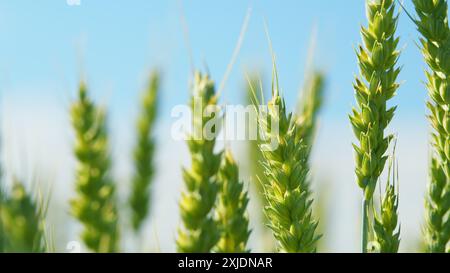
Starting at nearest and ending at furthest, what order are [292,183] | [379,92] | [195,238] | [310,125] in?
1. [195,238]
2. [292,183]
3. [379,92]
4. [310,125]

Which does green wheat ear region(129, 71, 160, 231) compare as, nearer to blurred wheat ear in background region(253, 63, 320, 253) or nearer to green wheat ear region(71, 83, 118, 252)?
green wheat ear region(71, 83, 118, 252)

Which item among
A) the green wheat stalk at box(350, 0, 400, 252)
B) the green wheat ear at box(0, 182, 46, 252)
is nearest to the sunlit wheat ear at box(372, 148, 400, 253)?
the green wheat stalk at box(350, 0, 400, 252)

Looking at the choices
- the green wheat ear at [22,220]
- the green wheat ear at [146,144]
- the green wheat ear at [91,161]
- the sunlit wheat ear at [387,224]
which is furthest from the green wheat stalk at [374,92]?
the green wheat ear at [146,144]

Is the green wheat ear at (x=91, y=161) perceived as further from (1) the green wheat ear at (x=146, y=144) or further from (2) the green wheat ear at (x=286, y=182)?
(2) the green wheat ear at (x=286, y=182)

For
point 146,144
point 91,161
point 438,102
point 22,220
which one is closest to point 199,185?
point 22,220

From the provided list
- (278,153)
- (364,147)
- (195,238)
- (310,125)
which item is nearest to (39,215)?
(195,238)
